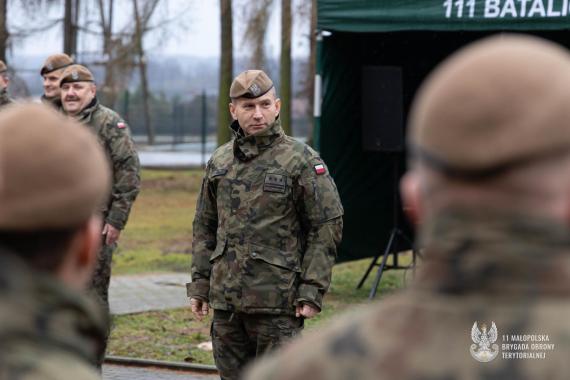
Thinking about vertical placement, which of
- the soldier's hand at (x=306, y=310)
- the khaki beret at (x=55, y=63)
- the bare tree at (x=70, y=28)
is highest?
the bare tree at (x=70, y=28)

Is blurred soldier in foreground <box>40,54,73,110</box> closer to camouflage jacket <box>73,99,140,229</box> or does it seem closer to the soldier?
camouflage jacket <box>73,99,140,229</box>

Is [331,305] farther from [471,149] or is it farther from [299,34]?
[299,34]

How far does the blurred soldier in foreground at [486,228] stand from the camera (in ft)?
5.81

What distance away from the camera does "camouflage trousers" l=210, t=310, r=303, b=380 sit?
5977 mm

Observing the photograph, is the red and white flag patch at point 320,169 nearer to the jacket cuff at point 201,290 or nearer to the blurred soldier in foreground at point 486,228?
the jacket cuff at point 201,290


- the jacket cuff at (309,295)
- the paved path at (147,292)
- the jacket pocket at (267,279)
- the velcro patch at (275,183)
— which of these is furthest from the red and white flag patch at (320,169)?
the paved path at (147,292)

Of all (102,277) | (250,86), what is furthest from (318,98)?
(250,86)

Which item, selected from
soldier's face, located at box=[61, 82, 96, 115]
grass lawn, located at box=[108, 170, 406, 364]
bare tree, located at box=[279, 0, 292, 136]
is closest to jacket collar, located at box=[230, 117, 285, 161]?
soldier's face, located at box=[61, 82, 96, 115]

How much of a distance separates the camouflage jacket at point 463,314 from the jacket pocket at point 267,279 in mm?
3999

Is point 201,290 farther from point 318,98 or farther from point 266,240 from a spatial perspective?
point 318,98

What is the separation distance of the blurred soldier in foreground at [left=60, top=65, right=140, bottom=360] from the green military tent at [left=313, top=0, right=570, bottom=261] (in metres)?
3.12

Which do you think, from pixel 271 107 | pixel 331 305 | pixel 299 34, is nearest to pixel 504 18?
pixel 331 305

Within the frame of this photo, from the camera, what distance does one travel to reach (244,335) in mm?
6105

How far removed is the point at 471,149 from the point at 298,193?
423 centimetres
